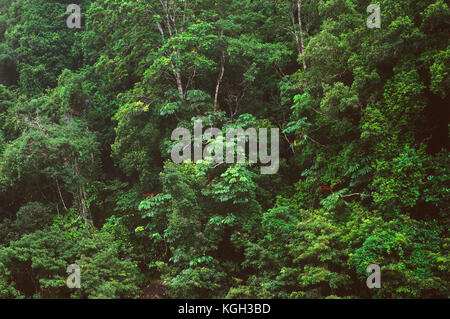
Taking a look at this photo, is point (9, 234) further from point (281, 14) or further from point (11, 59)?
point (281, 14)

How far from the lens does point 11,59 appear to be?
19.9m

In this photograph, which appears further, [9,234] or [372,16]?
[9,234]

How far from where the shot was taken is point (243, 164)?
36.2 ft

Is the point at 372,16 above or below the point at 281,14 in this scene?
below

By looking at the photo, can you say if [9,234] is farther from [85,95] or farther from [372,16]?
[372,16]

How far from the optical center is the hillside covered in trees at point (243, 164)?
9008 mm

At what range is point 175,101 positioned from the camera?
1418 centimetres

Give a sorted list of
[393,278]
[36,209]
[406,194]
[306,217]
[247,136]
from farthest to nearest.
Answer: [36,209] → [247,136] → [306,217] → [406,194] → [393,278]

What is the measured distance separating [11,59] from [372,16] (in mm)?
18232

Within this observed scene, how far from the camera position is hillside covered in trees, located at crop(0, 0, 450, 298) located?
29.6ft

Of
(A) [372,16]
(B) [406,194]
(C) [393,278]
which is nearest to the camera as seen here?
(C) [393,278]
